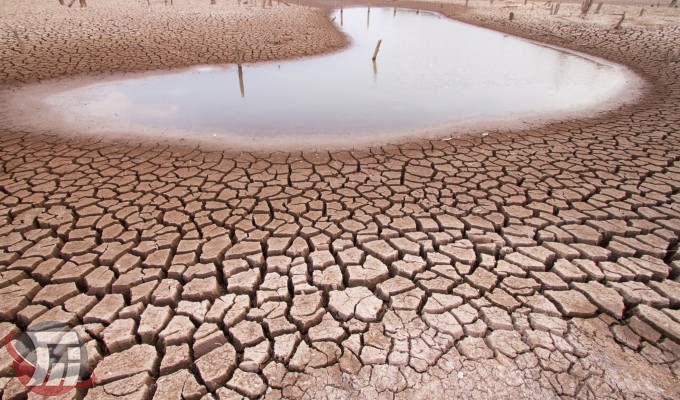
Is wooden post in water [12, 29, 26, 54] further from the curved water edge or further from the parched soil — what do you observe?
the curved water edge

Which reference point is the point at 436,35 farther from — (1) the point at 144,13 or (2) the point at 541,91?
(1) the point at 144,13

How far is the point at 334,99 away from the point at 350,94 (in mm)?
506

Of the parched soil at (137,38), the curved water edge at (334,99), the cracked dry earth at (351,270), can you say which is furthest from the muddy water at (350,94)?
the cracked dry earth at (351,270)

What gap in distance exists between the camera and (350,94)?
7602 mm

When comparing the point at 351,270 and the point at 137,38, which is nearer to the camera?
the point at 351,270

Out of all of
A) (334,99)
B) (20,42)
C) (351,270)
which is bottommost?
(351,270)

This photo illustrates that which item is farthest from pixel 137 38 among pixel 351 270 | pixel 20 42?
pixel 351 270

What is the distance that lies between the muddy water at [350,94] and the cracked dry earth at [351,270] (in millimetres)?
1400

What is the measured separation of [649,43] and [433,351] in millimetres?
14253

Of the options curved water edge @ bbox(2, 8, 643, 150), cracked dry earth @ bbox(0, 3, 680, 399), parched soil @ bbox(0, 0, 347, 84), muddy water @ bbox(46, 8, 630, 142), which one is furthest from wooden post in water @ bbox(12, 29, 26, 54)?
cracked dry earth @ bbox(0, 3, 680, 399)

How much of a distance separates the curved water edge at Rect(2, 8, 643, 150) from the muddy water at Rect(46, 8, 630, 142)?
0.9 inches

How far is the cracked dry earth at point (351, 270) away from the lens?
207cm

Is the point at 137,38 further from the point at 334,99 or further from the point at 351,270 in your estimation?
the point at 351,270

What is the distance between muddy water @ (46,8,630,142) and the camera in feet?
19.7
